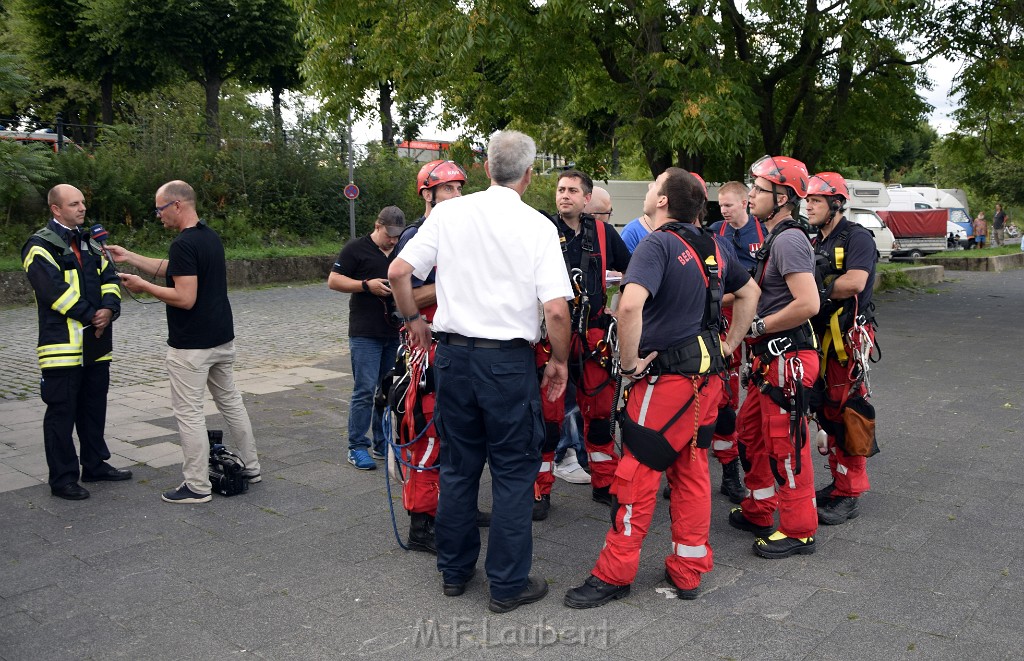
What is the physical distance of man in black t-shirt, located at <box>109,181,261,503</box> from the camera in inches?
211

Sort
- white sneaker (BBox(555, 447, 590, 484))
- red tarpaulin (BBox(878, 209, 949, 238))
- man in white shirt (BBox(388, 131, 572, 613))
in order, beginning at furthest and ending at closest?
red tarpaulin (BBox(878, 209, 949, 238)), white sneaker (BBox(555, 447, 590, 484)), man in white shirt (BBox(388, 131, 572, 613))

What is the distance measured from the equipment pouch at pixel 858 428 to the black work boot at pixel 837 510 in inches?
12.4

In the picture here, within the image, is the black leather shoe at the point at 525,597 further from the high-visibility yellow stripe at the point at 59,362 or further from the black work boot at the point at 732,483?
the high-visibility yellow stripe at the point at 59,362

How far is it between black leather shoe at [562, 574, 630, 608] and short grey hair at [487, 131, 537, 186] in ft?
6.09

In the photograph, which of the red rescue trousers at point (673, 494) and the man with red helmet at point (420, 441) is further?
the man with red helmet at point (420, 441)

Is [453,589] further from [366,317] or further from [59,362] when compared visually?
[59,362]

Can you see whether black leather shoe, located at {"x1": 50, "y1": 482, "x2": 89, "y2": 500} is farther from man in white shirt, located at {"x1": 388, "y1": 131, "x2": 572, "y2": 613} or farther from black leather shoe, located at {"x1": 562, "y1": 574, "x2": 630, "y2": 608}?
black leather shoe, located at {"x1": 562, "y1": 574, "x2": 630, "y2": 608}

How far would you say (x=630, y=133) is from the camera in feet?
Result: 41.8

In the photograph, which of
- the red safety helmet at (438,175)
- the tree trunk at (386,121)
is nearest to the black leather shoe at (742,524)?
the red safety helmet at (438,175)

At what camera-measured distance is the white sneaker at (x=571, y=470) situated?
5941mm

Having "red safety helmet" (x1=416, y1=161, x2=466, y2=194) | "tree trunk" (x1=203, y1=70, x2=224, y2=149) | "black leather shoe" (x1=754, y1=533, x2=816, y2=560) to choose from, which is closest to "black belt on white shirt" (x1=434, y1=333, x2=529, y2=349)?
"red safety helmet" (x1=416, y1=161, x2=466, y2=194)

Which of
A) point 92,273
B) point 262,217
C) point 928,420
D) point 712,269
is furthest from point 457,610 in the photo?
point 262,217

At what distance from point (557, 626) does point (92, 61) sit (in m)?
26.6

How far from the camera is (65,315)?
222 inches
